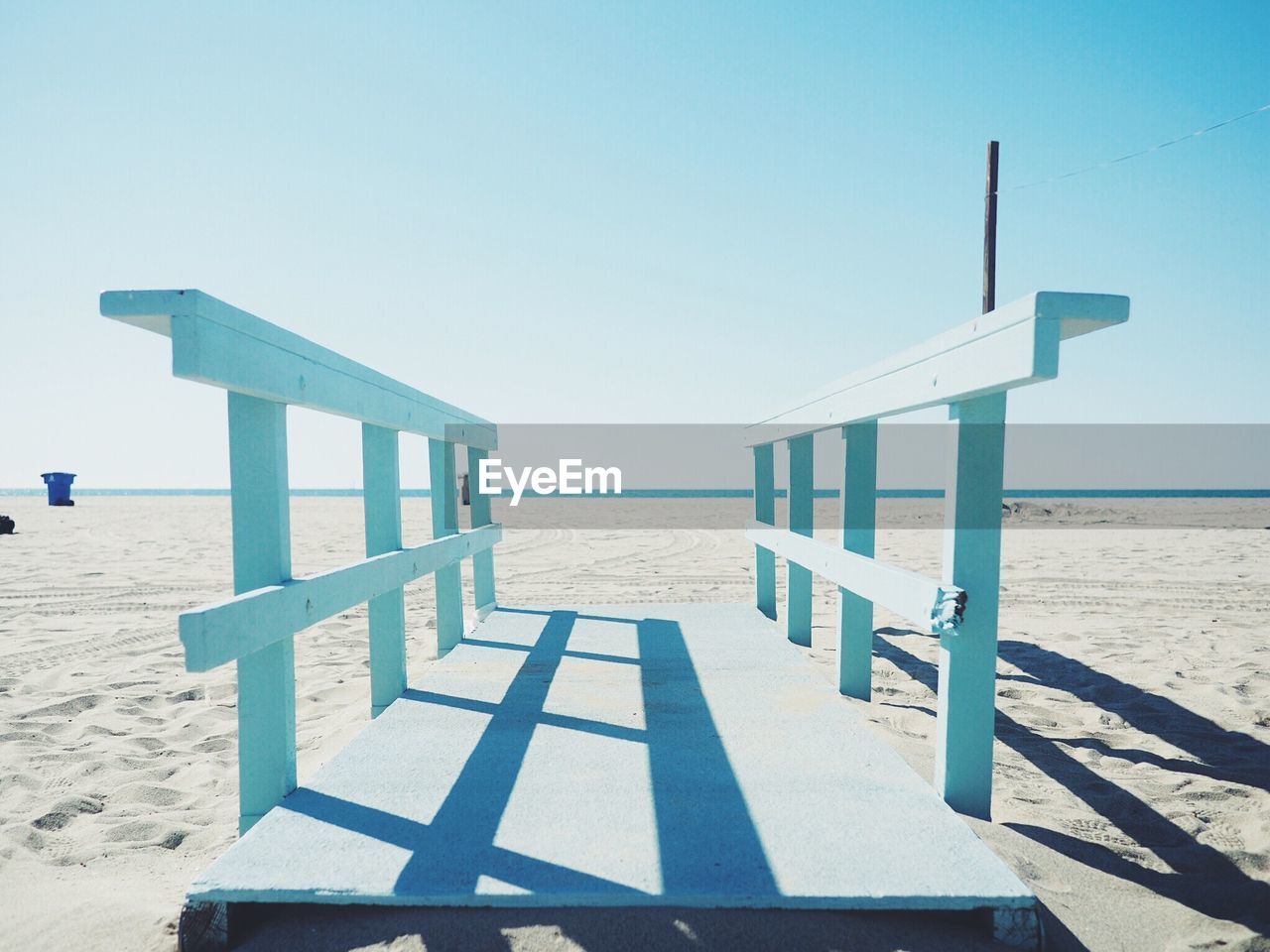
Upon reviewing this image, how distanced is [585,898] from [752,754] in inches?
36.3

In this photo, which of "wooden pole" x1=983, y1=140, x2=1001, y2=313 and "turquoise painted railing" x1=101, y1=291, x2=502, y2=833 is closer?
"turquoise painted railing" x1=101, y1=291, x2=502, y2=833

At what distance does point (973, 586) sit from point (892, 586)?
0.32 meters

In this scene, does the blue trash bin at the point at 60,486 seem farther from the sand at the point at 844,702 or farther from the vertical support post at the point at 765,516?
the vertical support post at the point at 765,516

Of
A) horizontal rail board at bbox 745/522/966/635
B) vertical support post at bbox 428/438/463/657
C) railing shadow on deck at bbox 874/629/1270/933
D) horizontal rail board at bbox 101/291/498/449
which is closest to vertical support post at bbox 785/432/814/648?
horizontal rail board at bbox 745/522/966/635

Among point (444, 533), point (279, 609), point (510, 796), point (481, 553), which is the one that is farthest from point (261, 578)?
point (481, 553)

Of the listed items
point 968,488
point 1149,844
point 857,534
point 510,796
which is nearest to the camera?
point 968,488

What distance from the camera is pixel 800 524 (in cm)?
415

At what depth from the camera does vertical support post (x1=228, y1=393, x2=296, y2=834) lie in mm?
1842

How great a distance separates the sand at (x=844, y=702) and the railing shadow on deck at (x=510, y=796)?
0.27ft

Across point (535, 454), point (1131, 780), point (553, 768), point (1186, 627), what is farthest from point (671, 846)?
point (1186, 627)

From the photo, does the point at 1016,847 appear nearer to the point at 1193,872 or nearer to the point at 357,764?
the point at 1193,872

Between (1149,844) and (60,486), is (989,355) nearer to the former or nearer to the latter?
(1149,844)

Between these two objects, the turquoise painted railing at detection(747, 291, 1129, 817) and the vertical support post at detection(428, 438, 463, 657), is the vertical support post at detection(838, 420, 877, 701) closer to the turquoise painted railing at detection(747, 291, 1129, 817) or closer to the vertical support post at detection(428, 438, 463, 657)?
the turquoise painted railing at detection(747, 291, 1129, 817)

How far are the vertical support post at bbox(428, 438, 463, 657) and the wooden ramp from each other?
0.89 m
